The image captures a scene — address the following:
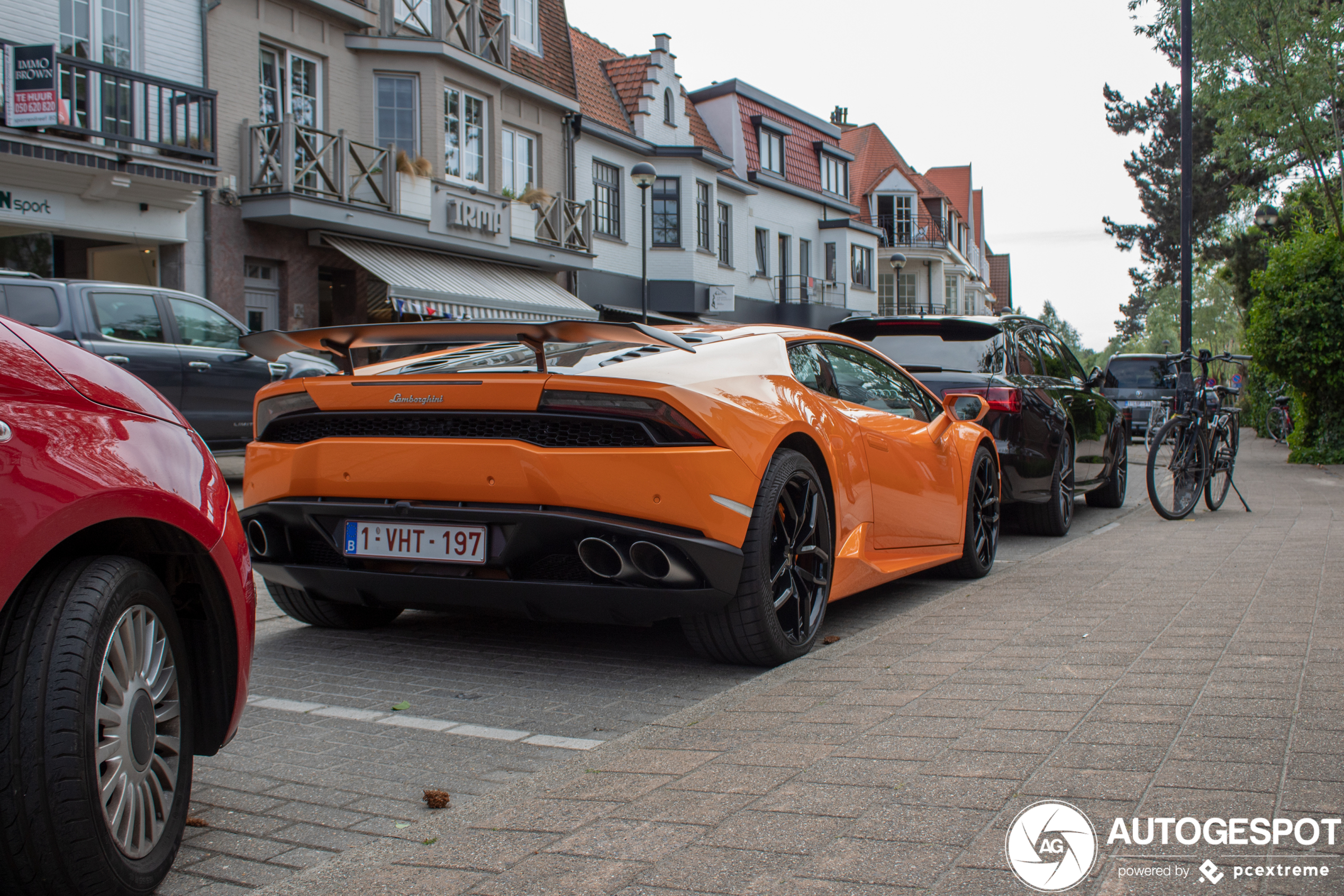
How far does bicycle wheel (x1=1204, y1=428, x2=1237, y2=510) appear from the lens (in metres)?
9.57

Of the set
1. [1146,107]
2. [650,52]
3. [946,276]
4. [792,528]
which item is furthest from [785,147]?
[792,528]

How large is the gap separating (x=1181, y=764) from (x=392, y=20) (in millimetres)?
20659

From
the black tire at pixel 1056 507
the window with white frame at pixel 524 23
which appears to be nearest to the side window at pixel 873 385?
the black tire at pixel 1056 507

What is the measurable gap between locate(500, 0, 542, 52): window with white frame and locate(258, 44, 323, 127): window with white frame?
6.14m

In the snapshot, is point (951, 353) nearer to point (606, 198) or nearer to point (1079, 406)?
point (1079, 406)

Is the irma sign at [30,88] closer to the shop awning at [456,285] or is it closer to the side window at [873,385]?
the shop awning at [456,285]

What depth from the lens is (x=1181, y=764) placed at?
2.95 metres

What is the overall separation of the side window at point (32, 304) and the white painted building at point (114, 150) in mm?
5033

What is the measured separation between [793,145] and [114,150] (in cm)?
2807

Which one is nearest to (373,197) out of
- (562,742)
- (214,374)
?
(214,374)

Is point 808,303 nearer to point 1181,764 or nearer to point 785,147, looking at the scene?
point 785,147

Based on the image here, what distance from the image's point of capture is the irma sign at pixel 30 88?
14.1m

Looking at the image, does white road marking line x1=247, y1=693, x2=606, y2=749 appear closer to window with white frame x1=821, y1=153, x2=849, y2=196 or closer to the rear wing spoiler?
the rear wing spoiler

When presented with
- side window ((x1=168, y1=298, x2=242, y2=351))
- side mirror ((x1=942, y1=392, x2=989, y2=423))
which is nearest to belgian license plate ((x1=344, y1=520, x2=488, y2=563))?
side mirror ((x1=942, y1=392, x2=989, y2=423))
